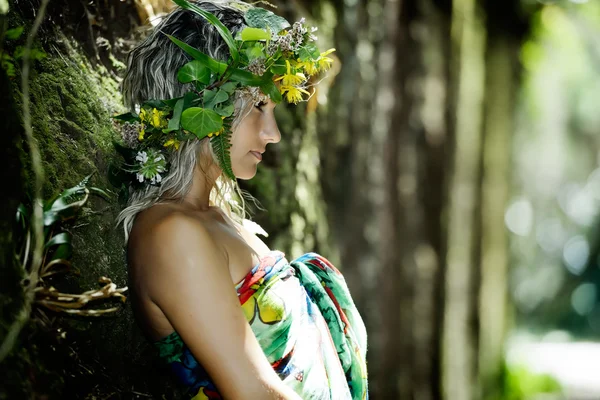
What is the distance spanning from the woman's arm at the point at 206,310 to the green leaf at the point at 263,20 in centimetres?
53

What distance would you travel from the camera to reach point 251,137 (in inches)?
69.5

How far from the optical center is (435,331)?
17.5 ft

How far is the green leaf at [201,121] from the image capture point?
161 cm

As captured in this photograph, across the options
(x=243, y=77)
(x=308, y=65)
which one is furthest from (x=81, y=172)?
(x=308, y=65)

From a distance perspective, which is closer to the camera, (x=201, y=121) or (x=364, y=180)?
(x=201, y=121)

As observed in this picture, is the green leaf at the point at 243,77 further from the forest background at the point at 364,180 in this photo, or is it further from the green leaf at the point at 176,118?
the forest background at the point at 364,180

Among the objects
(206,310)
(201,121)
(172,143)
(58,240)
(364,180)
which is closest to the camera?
(58,240)

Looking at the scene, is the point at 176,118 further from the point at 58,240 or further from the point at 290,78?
the point at 58,240

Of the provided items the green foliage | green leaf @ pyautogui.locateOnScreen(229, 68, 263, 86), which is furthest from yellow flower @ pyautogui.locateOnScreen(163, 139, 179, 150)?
the green foliage

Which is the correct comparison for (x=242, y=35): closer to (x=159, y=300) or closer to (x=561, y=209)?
(x=159, y=300)

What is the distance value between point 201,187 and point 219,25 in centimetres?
44

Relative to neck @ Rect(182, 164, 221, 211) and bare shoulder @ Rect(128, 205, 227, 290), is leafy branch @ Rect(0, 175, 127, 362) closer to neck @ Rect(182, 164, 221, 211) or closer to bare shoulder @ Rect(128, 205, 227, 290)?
bare shoulder @ Rect(128, 205, 227, 290)

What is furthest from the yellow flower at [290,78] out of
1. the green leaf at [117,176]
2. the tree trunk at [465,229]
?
the tree trunk at [465,229]

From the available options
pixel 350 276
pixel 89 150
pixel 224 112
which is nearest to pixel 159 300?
pixel 224 112
